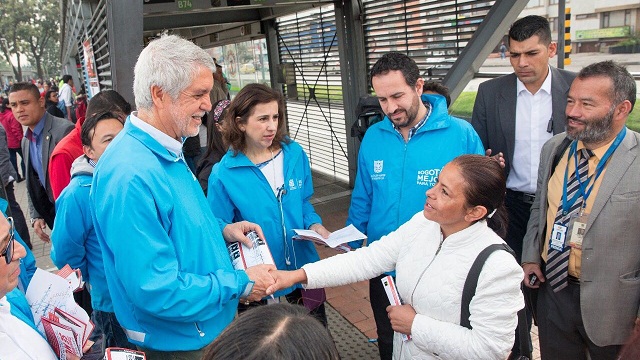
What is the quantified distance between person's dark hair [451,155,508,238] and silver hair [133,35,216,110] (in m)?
1.15

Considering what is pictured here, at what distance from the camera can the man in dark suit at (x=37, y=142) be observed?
4590 mm

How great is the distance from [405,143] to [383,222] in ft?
1.56

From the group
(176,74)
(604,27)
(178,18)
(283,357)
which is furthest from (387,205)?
(604,27)

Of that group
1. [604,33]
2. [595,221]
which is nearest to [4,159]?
[595,221]

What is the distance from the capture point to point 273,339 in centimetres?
105

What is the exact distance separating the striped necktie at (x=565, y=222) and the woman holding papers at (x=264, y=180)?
1.24 m

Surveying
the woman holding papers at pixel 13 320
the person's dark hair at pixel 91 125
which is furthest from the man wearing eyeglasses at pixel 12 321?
the person's dark hair at pixel 91 125

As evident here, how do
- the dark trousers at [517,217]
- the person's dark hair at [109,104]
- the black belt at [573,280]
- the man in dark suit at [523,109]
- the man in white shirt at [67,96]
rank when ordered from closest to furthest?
the black belt at [573,280], the man in dark suit at [523,109], the dark trousers at [517,217], the person's dark hair at [109,104], the man in white shirt at [67,96]

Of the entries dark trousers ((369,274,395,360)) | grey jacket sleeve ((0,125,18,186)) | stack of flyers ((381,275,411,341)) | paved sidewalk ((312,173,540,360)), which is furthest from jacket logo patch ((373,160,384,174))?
grey jacket sleeve ((0,125,18,186))

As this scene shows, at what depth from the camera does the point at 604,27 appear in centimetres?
973

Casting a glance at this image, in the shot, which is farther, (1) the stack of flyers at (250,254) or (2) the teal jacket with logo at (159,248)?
(1) the stack of flyers at (250,254)

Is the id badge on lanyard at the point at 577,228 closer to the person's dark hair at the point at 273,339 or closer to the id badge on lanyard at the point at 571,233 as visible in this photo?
the id badge on lanyard at the point at 571,233

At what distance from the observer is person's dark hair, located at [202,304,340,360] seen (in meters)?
1.04

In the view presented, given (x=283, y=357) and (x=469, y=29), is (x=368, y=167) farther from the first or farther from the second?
(x=469, y=29)
